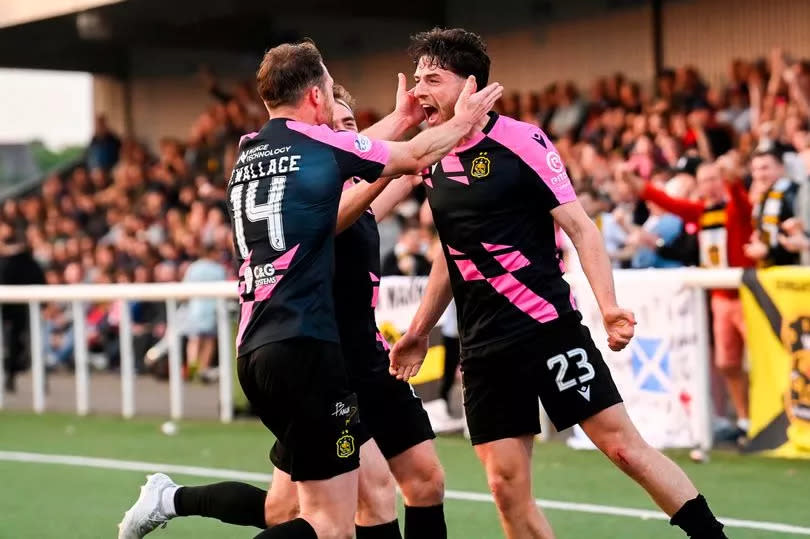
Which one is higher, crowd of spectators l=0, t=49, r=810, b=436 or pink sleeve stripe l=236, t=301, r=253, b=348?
crowd of spectators l=0, t=49, r=810, b=436

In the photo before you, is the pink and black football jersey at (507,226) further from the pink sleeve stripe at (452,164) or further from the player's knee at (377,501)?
the player's knee at (377,501)

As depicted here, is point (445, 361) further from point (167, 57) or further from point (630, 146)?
point (167, 57)

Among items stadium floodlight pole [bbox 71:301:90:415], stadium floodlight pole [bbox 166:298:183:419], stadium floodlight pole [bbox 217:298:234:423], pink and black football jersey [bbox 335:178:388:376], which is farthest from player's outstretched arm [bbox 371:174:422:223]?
stadium floodlight pole [bbox 71:301:90:415]

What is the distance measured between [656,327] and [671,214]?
1628 millimetres

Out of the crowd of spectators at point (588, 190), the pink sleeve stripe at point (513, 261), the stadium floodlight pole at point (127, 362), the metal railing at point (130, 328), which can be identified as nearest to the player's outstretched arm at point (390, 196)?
the pink sleeve stripe at point (513, 261)

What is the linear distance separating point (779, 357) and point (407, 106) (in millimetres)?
4903

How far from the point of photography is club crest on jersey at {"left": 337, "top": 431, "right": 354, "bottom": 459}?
522 cm

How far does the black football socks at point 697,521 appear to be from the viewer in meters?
5.67

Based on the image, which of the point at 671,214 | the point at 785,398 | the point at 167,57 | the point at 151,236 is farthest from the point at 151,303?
the point at 167,57

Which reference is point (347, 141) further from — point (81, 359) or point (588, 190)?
point (81, 359)

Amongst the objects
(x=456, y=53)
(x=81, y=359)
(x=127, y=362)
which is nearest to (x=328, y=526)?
(x=456, y=53)

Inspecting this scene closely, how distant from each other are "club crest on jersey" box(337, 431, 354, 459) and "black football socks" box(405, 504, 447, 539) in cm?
111

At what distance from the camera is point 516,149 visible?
5.92 meters

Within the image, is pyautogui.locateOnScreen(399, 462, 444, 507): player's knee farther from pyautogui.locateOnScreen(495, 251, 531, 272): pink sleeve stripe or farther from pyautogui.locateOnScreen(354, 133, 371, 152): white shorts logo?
pyautogui.locateOnScreen(354, 133, 371, 152): white shorts logo
